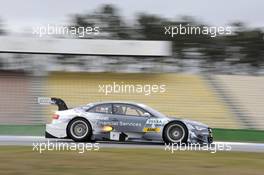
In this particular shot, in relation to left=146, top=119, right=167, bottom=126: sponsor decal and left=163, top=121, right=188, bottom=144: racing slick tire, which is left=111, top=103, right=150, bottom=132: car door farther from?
left=163, top=121, right=188, bottom=144: racing slick tire

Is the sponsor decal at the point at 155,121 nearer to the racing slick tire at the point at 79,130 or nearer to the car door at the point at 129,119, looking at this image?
the car door at the point at 129,119

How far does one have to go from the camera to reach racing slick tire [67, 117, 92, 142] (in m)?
13.4

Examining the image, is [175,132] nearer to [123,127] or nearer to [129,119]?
[129,119]

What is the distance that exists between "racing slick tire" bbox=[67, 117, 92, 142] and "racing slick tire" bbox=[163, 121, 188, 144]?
1809 millimetres

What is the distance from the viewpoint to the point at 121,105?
14.0 metres

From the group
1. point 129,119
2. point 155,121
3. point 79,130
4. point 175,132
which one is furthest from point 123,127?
point 175,132

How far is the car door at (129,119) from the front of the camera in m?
13.6

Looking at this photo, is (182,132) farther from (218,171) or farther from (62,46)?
(62,46)

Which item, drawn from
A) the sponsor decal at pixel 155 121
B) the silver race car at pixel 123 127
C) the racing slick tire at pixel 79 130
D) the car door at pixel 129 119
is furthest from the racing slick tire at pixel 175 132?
the racing slick tire at pixel 79 130

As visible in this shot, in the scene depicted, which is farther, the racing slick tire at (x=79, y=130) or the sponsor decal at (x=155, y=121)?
the sponsor decal at (x=155, y=121)

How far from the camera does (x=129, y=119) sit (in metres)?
13.6

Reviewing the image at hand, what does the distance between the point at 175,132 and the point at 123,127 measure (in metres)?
1.25

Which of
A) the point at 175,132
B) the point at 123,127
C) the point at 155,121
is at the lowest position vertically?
the point at 175,132

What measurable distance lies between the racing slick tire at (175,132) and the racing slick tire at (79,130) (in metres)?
1.81
